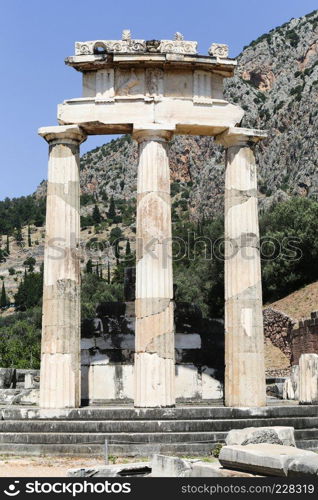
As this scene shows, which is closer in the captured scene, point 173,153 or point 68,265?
point 68,265

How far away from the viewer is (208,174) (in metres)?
146

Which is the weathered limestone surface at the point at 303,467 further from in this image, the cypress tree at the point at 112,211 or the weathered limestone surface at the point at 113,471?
the cypress tree at the point at 112,211

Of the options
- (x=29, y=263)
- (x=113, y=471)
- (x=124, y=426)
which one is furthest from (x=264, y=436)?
(x=29, y=263)

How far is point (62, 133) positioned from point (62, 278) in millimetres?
4529

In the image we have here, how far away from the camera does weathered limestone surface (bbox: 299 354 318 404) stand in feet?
76.3

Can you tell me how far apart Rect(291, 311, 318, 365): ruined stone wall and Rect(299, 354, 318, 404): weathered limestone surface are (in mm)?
22481

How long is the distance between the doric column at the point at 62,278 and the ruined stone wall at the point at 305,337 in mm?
27228

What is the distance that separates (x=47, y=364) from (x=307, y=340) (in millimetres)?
29344

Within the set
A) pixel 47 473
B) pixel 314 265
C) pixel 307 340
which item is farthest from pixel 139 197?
pixel 314 265

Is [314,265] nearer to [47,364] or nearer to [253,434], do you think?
[47,364]

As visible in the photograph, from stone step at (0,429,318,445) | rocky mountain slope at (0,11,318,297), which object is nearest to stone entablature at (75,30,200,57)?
stone step at (0,429,318,445)

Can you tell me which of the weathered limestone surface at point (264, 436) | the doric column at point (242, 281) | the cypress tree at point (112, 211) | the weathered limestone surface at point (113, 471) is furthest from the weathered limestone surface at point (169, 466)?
the cypress tree at point (112, 211)

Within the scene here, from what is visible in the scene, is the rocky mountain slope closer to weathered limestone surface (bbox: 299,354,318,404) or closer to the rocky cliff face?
the rocky cliff face

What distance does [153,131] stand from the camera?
22469 mm
